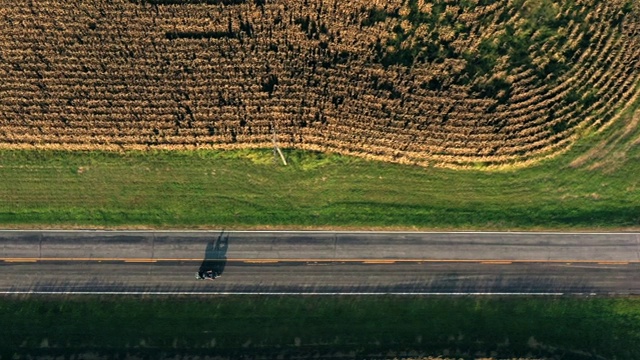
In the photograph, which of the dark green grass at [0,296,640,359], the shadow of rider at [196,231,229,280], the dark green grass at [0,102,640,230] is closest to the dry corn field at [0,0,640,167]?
the dark green grass at [0,102,640,230]

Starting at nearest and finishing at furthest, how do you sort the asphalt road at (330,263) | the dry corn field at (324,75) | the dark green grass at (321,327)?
the dark green grass at (321,327)
the asphalt road at (330,263)
the dry corn field at (324,75)

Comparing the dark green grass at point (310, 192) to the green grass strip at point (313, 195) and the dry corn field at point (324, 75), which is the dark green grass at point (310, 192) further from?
the dry corn field at point (324, 75)

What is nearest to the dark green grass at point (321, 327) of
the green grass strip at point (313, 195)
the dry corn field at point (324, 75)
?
the green grass strip at point (313, 195)

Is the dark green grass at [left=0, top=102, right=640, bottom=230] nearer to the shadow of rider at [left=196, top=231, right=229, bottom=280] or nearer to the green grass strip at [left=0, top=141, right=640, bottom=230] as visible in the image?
the green grass strip at [left=0, top=141, right=640, bottom=230]

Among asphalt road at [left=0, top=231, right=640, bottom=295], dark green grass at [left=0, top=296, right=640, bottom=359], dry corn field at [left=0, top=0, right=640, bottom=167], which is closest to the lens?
dark green grass at [left=0, top=296, right=640, bottom=359]

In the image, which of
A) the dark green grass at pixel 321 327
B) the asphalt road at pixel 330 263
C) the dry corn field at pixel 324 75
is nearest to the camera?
the dark green grass at pixel 321 327

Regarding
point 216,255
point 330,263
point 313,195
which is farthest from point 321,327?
point 313,195
